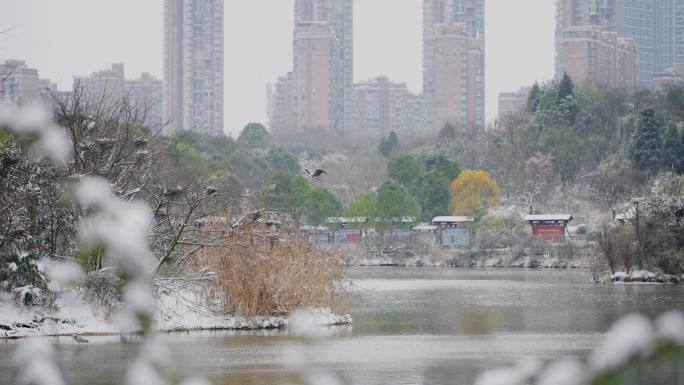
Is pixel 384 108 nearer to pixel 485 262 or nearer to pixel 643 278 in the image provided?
pixel 485 262

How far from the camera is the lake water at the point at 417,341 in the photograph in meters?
14.1

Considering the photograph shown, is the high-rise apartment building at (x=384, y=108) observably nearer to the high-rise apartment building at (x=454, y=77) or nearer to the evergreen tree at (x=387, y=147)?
the high-rise apartment building at (x=454, y=77)

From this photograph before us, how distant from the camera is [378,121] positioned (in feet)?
446

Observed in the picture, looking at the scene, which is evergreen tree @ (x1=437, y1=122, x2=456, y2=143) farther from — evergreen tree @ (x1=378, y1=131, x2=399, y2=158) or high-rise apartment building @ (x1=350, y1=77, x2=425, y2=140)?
high-rise apartment building @ (x1=350, y1=77, x2=425, y2=140)

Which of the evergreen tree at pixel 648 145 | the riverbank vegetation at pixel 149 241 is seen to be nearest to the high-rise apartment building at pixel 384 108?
the evergreen tree at pixel 648 145

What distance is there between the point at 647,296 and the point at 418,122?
108m

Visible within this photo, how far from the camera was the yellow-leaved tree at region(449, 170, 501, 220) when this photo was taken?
205 feet

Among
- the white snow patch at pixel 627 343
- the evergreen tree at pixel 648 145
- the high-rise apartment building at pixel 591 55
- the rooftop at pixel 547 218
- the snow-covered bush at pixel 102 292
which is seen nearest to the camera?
the white snow patch at pixel 627 343

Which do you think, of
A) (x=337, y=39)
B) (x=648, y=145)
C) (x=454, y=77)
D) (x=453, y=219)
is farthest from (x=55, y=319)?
(x=337, y=39)

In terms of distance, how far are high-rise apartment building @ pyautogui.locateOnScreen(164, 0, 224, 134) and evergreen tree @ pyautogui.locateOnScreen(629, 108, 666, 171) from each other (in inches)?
2394

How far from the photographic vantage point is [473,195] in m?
63.4

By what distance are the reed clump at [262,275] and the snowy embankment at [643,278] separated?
765 inches

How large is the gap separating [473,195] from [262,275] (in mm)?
44566

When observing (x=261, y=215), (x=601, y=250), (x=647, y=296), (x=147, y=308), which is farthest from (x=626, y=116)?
(x=147, y=308)
